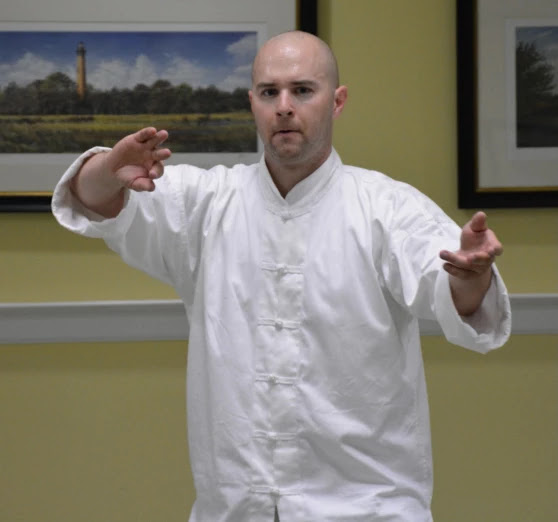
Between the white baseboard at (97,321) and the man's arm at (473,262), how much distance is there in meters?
1.09

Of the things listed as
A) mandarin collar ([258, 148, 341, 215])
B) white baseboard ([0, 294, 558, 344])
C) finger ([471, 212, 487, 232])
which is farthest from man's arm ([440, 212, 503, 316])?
white baseboard ([0, 294, 558, 344])

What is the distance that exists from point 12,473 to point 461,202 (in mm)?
1306

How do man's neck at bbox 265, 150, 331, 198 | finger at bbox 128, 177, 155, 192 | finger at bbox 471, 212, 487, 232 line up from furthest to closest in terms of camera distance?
man's neck at bbox 265, 150, 331, 198 < finger at bbox 128, 177, 155, 192 < finger at bbox 471, 212, 487, 232

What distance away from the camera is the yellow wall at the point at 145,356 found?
2.42 m

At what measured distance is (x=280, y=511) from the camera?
154 centimetres

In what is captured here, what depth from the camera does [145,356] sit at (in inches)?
95.9

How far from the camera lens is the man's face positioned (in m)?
1.59

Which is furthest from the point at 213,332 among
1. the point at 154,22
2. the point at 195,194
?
the point at 154,22

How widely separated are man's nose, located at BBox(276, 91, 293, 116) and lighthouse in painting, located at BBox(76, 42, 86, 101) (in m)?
0.94

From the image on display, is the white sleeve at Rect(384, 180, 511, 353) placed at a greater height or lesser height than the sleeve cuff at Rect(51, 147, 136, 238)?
lesser

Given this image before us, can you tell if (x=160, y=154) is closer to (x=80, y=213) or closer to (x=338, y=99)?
(x=80, y=213)

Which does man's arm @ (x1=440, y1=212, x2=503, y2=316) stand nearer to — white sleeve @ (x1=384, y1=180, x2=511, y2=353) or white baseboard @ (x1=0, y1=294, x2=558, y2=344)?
white sleeve @ (x1=384, y1=180, x2=511, y2=353)

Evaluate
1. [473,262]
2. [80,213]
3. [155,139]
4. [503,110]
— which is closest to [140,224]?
[80,213]

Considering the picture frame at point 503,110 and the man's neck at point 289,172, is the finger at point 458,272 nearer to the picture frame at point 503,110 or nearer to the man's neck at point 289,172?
the man's neck at point 289,172
